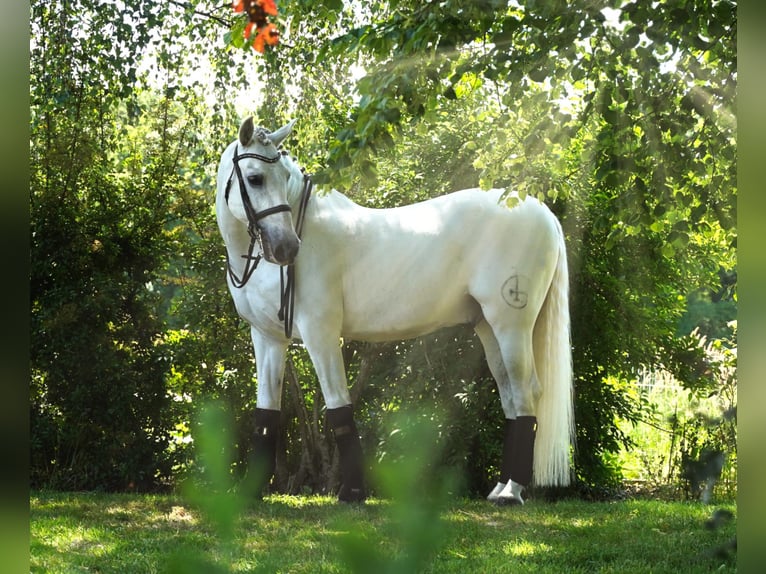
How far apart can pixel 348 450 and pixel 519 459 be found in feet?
2.17

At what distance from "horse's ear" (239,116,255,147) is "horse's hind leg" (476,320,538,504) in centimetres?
116

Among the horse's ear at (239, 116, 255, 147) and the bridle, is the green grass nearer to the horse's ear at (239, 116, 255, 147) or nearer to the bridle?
the bridle

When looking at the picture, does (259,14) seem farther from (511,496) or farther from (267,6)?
(511,496)

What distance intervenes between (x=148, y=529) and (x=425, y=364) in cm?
147

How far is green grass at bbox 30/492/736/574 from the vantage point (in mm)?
2629

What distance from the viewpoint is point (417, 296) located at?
3385mm

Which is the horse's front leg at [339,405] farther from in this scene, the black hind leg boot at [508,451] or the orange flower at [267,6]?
the orange flower at [267,6]

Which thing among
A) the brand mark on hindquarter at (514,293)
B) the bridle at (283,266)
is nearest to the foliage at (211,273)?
the bridle at (283,266)

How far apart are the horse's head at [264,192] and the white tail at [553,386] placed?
106 cm

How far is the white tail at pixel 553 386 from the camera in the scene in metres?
3.47

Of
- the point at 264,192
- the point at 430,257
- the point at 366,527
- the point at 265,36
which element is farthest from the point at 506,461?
the point at 265,36
